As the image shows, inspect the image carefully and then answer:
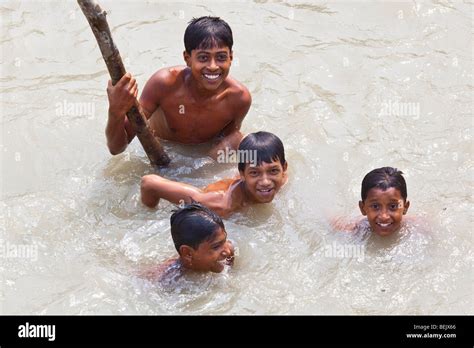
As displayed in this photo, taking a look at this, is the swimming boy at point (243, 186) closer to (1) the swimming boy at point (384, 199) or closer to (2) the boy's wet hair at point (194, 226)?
(2) the boy's wet hair at point (194, 226)

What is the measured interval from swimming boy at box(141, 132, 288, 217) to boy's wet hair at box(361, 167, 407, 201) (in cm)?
55

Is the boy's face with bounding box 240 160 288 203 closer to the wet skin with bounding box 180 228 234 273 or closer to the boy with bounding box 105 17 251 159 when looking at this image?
the wet skin with bounding box 180 228 234 273

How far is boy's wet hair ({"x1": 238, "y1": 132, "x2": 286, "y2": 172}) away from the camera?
5004 mm

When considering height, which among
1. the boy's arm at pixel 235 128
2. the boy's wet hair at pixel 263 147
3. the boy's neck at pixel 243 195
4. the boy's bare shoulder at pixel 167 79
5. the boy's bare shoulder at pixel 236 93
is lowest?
the boy's neck at pixel 243 195

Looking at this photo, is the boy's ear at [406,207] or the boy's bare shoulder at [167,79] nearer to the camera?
the boy's ear at [406,207]

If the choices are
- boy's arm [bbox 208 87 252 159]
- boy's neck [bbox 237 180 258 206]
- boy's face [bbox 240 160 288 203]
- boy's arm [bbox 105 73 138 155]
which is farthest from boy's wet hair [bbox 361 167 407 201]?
boy's arm [bbox 105 73 138 155]

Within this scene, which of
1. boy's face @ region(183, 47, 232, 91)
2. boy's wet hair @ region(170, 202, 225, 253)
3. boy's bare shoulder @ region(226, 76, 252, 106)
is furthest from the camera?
boy's bare shoulder @ region(226, 76, 252, 106)

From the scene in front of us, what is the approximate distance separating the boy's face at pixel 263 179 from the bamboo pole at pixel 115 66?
2.13 ft

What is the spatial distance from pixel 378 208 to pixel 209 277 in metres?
1.11

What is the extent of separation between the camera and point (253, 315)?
4.53 m

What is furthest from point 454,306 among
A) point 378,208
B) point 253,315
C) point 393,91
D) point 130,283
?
point 393,91

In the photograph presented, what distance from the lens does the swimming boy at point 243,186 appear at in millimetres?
5004

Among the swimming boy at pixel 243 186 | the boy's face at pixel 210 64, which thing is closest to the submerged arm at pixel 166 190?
the swimming boy at pixel 243 186

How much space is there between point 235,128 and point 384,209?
1.30m
